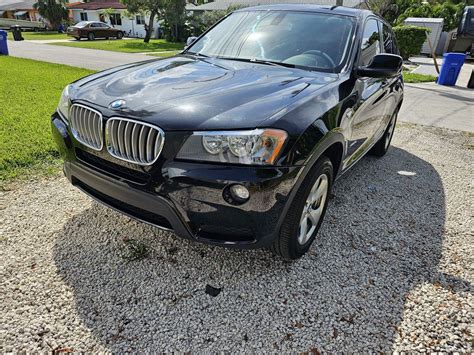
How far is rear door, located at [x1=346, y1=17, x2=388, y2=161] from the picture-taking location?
3143 millimetres

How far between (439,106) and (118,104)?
862 cm

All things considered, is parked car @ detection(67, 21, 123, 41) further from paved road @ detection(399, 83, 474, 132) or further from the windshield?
the windshield

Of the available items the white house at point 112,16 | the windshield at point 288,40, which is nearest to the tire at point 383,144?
the windshield at point 288,40

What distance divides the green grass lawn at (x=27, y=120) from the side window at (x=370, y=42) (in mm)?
3452

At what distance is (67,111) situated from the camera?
2658 millimetres

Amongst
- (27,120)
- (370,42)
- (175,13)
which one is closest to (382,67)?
(370,42)

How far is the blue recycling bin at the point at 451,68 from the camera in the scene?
1141cm

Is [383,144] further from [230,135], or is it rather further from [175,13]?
[175,13]

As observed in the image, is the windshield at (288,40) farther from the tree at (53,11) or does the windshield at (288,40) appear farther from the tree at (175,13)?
the tree at (53,11)

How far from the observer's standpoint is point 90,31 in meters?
29.3

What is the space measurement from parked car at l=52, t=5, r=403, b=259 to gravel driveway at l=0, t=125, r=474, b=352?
1.23ft

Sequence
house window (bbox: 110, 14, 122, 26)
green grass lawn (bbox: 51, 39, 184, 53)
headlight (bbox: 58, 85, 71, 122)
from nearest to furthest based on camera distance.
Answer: headlight (bbox: 58, 85, 71, 122)
green grass lawn (bbox: 51, 39, 184, 53)
house window (bbox: 110, 14, 122, 26)

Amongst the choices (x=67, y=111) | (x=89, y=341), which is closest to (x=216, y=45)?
(x=67, y=111)

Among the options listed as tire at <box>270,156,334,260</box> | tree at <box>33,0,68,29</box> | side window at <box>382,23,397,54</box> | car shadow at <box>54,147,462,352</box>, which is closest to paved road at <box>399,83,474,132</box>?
side window at <box>382,23,397,54</box>
